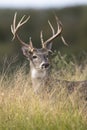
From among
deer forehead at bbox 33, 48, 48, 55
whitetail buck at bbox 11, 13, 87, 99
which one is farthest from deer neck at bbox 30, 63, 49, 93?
deer forehead at bbox 33, 48, 48, 55

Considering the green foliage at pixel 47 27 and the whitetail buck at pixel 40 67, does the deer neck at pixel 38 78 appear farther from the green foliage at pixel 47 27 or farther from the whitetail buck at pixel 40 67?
the green foliage at pixel 47 27

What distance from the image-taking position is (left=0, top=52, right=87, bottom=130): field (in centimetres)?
919

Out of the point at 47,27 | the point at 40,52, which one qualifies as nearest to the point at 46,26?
the point at 47,27

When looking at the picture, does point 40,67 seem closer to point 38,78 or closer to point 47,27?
point 38,78

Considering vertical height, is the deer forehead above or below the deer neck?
above

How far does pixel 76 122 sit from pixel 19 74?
1614 millimetres

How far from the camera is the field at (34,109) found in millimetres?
9188

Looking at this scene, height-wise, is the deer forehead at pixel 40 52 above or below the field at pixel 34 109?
above

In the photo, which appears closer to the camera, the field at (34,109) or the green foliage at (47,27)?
the field at (34,109)

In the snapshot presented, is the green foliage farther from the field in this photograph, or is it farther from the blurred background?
the field

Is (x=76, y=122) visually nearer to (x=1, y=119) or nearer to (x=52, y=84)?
(x=1, y=119)

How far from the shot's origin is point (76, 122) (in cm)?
919

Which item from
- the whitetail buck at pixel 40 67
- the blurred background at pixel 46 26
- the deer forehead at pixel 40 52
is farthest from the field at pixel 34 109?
the blurred background at pixel 46 26

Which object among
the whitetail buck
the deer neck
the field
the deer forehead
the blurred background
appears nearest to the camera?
the field
